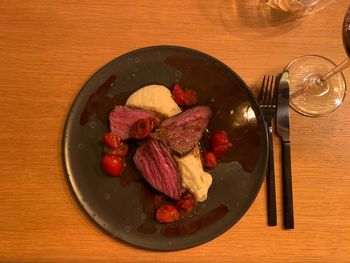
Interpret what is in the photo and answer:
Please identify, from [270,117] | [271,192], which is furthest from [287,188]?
[270,117]

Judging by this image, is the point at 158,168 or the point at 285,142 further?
the point at 285,142

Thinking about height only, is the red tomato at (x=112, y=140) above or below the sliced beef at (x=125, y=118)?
below

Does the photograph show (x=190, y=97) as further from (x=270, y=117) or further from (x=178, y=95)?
(x=270, y=117)

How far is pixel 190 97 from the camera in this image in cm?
104

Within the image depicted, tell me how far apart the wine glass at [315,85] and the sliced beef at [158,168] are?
1.51ft

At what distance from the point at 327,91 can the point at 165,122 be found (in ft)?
1.87

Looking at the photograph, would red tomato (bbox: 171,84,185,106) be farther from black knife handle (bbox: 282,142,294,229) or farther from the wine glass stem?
the wine glass stem

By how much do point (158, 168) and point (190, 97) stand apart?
0.24 m

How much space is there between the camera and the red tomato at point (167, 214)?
93 centimetres

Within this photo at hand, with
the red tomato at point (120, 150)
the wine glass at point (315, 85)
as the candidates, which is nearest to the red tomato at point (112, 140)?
the red tomato at point (120, 150)

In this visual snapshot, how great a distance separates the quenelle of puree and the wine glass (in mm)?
391

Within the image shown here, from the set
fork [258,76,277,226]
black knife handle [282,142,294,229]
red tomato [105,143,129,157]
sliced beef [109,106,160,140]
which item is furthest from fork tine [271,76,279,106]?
red tomato [105,143,129,157]

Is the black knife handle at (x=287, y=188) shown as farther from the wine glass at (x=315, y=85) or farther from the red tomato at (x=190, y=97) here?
the red tomato at (x=190, y=97)

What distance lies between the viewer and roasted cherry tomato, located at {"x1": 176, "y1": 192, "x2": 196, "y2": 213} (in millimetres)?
951
